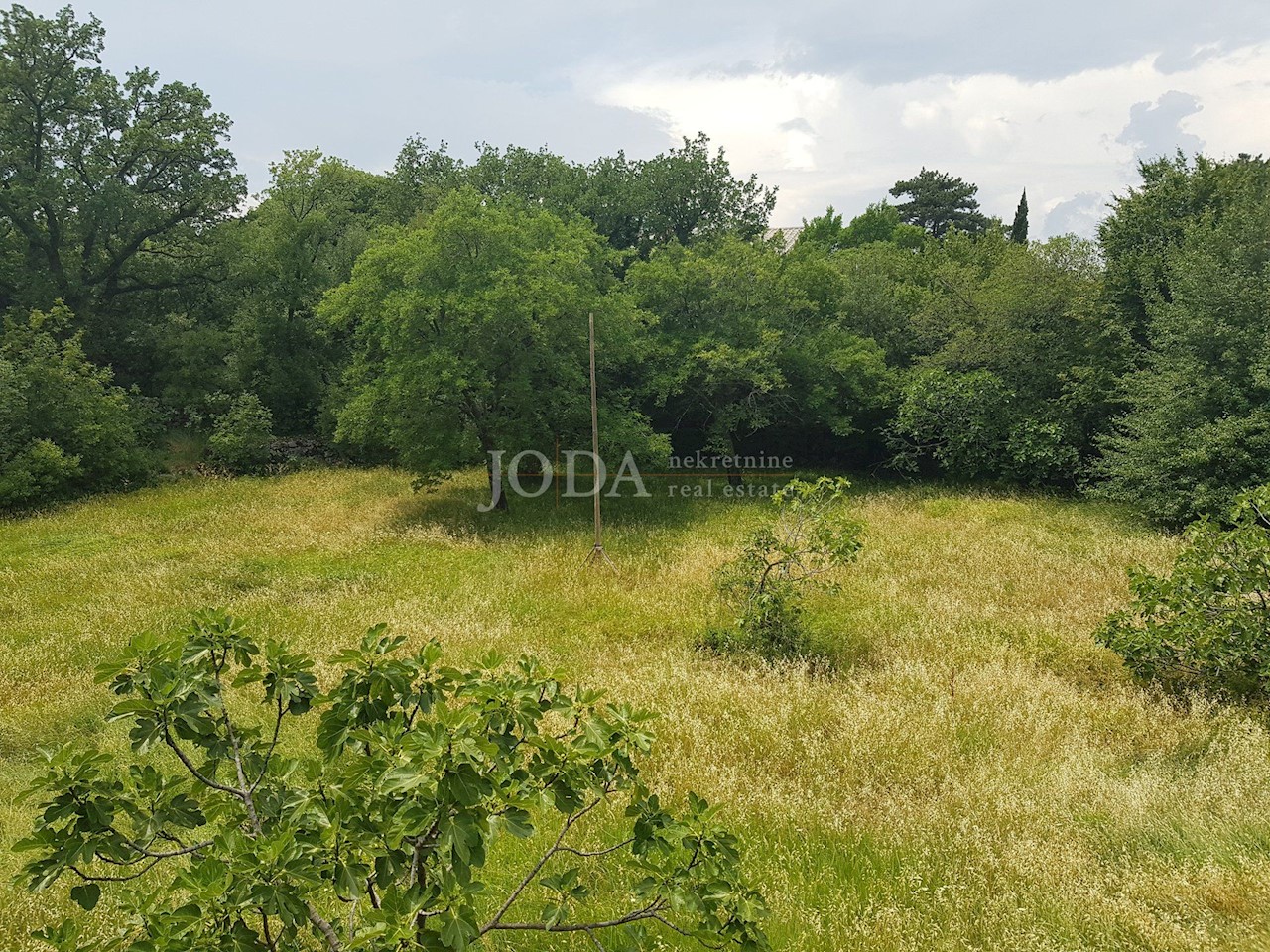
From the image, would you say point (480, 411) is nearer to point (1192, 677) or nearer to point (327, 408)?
point (327, 408)

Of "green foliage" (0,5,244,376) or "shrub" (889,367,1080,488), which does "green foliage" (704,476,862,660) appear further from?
"green foliage" (0,5,244,376)

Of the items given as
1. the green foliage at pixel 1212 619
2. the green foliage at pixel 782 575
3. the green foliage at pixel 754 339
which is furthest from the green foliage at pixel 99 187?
the green foliage at pixel 1212 619

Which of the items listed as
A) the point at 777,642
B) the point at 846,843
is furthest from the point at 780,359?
the point at 846,843

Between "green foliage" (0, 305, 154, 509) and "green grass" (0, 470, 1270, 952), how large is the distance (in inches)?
46.4

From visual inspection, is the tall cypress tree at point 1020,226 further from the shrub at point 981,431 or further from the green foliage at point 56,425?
the green foliage at point 56,425

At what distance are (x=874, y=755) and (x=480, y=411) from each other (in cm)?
1229

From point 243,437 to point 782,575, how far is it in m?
17.1

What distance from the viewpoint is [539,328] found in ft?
48.5

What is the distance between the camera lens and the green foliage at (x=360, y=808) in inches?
74.9

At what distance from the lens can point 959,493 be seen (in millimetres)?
17547

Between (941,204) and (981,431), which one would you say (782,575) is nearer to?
(981,431)

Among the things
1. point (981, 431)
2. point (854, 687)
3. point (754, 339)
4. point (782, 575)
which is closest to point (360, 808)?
point (854, 687)

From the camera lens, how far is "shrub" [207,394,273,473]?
1934 cm

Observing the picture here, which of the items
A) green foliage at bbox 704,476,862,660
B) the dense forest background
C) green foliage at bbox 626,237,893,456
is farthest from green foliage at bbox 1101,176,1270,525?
green foliage at bbox 704,476,862,660
